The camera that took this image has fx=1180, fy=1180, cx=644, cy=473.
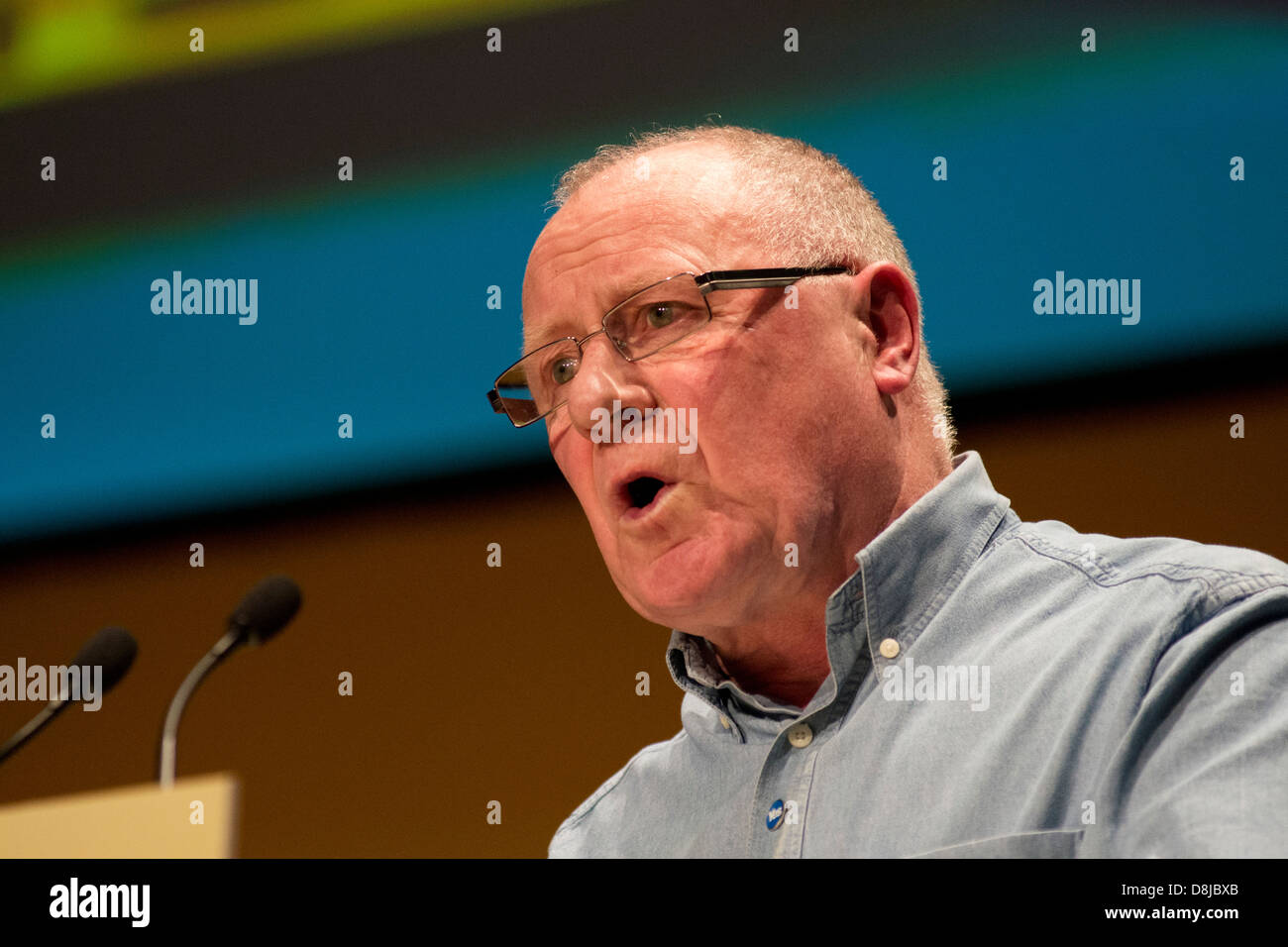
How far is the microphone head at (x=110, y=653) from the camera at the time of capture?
4.94ft

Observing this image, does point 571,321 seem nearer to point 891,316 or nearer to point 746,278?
point 746,278

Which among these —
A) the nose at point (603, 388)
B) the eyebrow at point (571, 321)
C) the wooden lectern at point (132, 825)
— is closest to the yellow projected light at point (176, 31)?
the eyebrow at point (571, 321)

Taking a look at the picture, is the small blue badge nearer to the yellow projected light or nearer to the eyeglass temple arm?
the eyeglass temple arm

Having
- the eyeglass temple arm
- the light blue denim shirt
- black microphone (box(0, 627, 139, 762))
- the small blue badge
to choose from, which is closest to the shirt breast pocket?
the light blue denim shirt

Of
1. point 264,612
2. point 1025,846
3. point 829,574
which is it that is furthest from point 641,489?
point 1025,846

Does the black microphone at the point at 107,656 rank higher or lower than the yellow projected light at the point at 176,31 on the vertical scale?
lower

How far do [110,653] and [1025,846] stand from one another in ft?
→ 3.72

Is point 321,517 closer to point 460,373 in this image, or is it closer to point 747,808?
point 460,373

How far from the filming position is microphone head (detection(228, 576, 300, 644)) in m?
1.53

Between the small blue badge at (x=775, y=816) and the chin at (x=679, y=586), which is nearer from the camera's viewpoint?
Result: the small blue badge at (x=775, y=816)

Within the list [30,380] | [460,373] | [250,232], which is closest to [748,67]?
[460,373]

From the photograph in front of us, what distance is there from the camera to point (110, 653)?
59.8 inches

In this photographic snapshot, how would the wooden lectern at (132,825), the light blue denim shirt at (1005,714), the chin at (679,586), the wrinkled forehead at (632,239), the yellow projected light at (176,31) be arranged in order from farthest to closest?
the yellow projected light at (176,31) < the wrinkled forehead at (632,239) < the chin at (679,586) < the wooden lectern at (132,825) < the light blue denim shirt at (1005,714)

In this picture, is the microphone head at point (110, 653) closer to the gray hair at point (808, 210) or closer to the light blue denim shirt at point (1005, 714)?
the light blue denim shirt at point (1005, 714)
